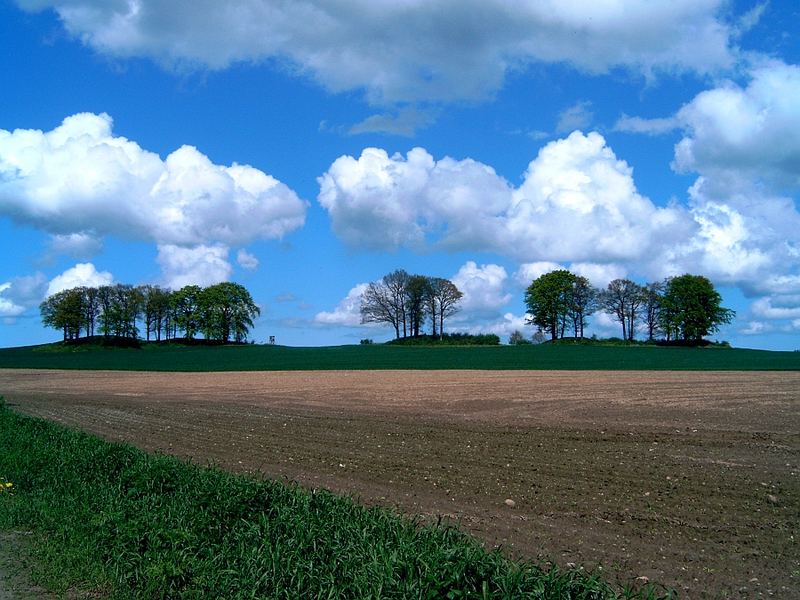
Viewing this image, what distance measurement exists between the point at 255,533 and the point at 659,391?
2369cm

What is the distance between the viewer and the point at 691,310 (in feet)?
328

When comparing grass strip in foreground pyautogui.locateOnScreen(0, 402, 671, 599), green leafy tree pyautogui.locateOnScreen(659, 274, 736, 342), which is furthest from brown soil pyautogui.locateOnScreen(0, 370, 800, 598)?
green leafy tree pyautogui.locateOnScreen(659, 274, 736, 342)

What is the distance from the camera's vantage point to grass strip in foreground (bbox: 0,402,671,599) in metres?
5.94

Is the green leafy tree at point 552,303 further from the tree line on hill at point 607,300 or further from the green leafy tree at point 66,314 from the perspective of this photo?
the green leafy tree at point 66,314

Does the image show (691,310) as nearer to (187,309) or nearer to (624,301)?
(624,301)

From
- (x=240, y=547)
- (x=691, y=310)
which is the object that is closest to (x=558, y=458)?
(x=240, y=547)

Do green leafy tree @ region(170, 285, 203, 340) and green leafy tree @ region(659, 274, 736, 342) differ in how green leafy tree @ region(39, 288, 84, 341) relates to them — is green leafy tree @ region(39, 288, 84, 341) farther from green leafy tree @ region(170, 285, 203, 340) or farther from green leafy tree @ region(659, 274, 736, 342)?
green leafy tree @ region(659, 274, 736, 342)

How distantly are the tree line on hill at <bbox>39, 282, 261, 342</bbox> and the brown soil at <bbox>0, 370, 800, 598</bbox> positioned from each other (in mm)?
82361

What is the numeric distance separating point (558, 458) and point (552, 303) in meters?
96.7

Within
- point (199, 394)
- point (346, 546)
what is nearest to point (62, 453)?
point (346, 546)

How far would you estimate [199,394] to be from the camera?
30.6m

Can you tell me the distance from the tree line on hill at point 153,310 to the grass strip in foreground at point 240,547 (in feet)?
330

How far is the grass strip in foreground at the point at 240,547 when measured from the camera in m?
5.94

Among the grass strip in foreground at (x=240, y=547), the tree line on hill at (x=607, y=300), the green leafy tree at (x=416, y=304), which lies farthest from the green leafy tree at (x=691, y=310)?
the grass strip in foreground at (x=240, y=547)
